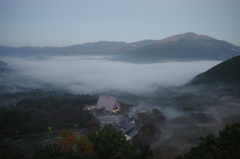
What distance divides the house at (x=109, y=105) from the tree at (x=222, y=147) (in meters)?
17.1

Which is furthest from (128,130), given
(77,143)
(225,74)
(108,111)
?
(225,74)

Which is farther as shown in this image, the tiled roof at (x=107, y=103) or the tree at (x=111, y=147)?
the tiled roof at (x=107, y=103)

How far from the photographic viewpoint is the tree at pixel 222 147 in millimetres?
5753

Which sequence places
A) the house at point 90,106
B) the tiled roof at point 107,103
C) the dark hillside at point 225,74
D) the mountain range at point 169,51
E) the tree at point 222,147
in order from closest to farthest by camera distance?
the tree at point 222,147 < the tiled roof at point 107,103 < the house at point 90,106 < the dark hillside at point 225,74 < the mountain range at point 169,51

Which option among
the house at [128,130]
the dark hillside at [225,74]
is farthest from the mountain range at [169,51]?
the house at [128,130]

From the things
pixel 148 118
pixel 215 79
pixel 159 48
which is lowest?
pixel 148 118

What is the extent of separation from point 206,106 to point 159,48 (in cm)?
9599

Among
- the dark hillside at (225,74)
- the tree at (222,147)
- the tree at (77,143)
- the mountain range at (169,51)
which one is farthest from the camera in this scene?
the mountain range at (169,51)

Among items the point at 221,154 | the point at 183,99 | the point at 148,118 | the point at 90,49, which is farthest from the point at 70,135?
the point at 90,49

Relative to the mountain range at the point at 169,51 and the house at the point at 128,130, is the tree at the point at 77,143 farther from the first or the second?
the mountain range at the point at 169,51

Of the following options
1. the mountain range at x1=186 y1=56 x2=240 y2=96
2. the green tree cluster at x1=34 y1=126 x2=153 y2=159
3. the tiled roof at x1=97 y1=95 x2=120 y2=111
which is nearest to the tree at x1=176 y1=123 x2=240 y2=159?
the green tree cluster at x1=34 y1=126 x2=153 y2=159

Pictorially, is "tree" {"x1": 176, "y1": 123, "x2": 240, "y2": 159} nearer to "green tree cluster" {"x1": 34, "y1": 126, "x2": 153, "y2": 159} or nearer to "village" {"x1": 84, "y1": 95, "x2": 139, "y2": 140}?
"green tree cluster" {"x1": 34, "y1": 126, "x2": 153, "y2": 159}

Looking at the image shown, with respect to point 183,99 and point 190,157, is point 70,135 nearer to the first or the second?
point 190,157

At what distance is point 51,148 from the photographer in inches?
265
